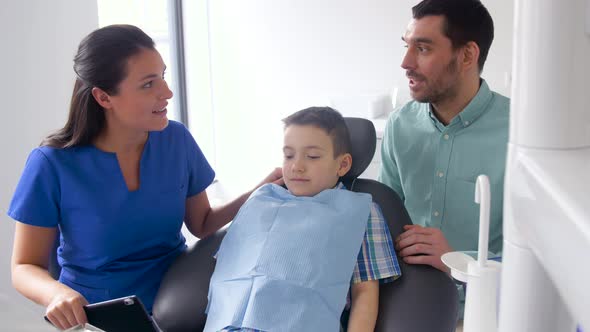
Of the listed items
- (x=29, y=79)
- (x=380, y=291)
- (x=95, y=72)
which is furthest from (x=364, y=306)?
(x=29, y=79)

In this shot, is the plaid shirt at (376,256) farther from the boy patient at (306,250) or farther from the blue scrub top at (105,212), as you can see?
the blue scrub top at (105,212)

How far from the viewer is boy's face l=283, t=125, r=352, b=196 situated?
150 cm

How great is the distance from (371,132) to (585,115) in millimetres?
1313

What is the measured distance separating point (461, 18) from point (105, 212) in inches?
44.3

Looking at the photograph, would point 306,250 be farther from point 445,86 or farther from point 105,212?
point 445,86

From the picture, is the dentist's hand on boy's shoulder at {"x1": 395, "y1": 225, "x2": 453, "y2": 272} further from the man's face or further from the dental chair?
the man's face

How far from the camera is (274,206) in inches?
59.3

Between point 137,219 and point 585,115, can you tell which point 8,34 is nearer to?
point 137,219

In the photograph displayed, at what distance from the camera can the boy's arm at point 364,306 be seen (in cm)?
127

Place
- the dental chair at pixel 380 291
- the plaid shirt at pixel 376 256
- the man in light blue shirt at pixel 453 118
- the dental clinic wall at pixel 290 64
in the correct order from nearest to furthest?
the dental chair at pixel 380 291, the plaid shirt at pixel 376 256, the man in light blue shirt at pixel 453 118, the dental clinic wall at pixel 290 64

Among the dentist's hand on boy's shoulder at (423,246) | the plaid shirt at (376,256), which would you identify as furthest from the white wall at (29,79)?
the dentist's hand on boy's shoulder at (423,246)

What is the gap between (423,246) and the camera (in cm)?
135

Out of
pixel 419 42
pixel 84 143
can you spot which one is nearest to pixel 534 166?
pixel 84 143

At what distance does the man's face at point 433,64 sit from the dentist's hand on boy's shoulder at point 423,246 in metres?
0.46
